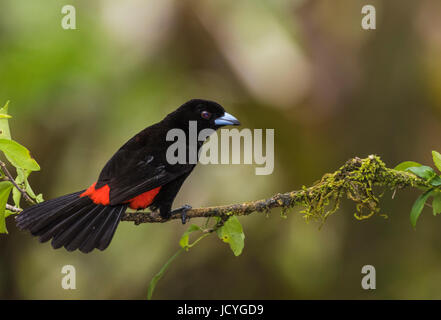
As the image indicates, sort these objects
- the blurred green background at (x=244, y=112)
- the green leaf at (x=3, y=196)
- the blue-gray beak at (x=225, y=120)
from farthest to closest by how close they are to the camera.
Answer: the blurred green background at (x=244, y=112) < the blue-gray beak at (x=225, y=120) < the green leaf at (x=3, y=196)

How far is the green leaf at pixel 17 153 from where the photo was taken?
187cm

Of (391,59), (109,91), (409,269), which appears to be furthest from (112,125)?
(409,269)

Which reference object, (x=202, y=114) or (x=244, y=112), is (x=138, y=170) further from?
(x=244, y=112)

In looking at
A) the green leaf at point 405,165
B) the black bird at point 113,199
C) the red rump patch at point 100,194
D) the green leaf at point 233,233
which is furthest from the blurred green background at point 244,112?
the green leaf at point 405,165

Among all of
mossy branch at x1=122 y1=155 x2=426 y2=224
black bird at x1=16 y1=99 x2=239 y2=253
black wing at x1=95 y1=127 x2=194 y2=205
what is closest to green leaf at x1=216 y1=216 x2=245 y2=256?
mossy branch at x1=122 y1=155 x2=426 y2=224

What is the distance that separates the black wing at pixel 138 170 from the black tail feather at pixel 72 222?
89 mm

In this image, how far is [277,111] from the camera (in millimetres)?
4121

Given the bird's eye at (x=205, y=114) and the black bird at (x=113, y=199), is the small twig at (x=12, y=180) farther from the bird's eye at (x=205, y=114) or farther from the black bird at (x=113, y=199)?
the bird's eye at (x=205, y=114)

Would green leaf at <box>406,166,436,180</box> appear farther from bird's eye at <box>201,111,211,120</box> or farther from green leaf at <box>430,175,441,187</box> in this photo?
bird's eye at <box>201,111,211,120</box>

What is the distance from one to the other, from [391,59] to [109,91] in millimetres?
2304

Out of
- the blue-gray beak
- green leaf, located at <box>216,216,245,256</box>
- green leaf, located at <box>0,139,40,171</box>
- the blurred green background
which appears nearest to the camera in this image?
green leaf, located at <box>0,139,40,171</box>

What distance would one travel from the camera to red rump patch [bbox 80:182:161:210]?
2398 mm

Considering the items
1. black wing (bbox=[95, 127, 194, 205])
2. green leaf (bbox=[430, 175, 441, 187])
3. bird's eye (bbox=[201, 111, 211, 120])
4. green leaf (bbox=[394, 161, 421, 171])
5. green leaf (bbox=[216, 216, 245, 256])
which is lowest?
green leaf (bbox=[216, 216, 245, 256])

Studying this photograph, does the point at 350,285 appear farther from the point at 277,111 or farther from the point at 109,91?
the point at 109,91
